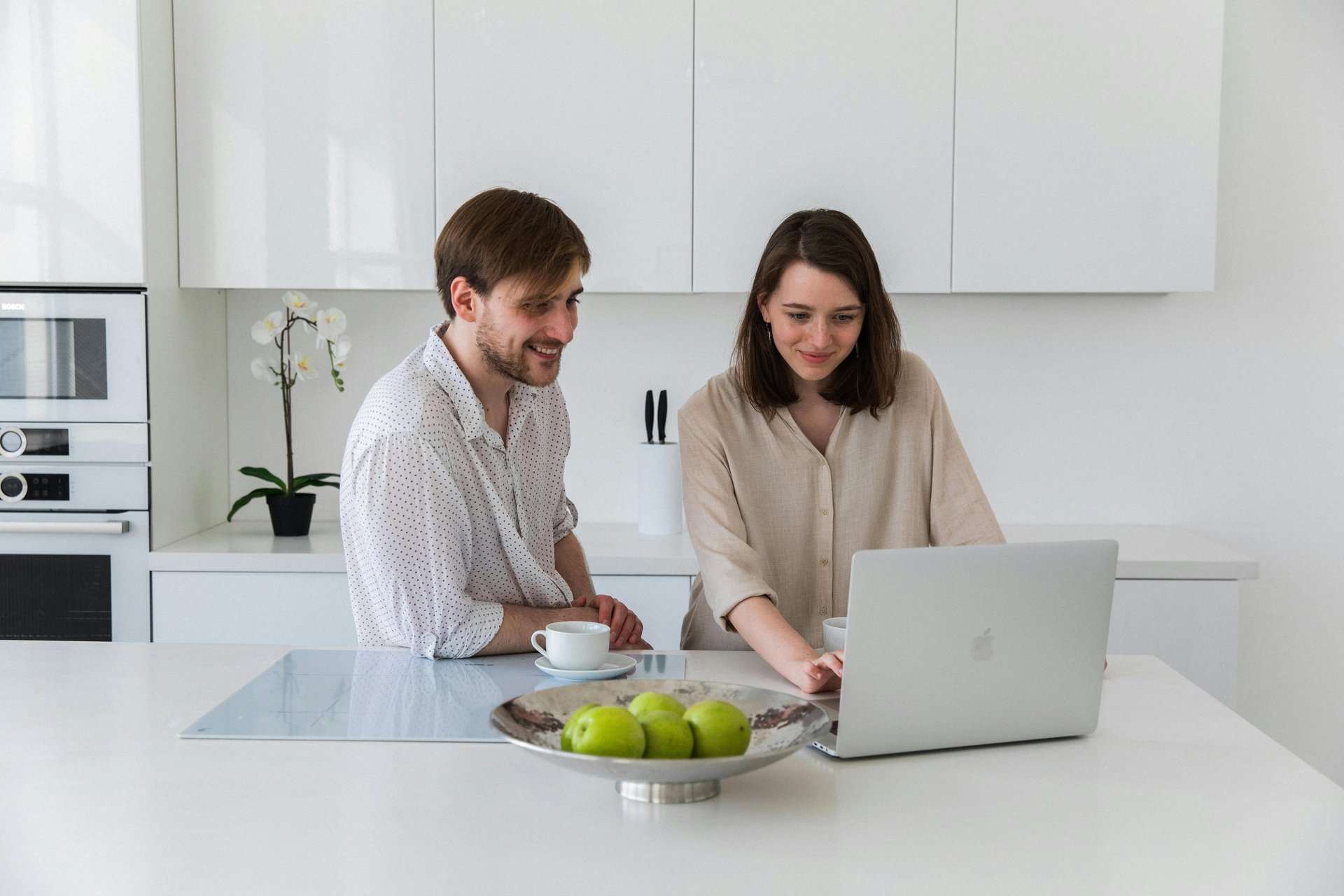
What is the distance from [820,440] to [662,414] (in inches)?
46.5

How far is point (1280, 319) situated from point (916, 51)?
3.88 ft

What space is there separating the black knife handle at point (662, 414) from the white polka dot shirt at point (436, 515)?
3.65 ft

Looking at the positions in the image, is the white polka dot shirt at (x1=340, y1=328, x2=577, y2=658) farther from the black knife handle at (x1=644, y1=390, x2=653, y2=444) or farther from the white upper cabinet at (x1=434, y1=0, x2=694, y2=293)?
the black knife handle at (x1=644, y1=390, x2=653, y2=444)

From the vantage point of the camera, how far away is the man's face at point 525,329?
1704 millimetres

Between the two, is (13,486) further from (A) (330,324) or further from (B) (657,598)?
(B) (657,598)

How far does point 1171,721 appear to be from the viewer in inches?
55.2

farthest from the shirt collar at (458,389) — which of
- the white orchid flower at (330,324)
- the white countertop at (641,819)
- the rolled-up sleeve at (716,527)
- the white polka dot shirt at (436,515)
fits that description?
the white orchid flower at (330,324)

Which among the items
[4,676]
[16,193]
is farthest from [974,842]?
[16,193]

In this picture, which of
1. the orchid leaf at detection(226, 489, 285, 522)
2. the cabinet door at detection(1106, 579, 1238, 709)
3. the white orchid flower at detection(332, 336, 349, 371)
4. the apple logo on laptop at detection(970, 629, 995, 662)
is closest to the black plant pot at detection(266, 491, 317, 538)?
the orchid leaf at detection(226, 489, 285, 522)

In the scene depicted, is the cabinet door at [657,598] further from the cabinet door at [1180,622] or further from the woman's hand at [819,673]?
the woman's hand at [819,673]

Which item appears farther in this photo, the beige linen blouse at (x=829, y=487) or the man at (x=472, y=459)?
the beige linen blouse at (x=829, y=487)

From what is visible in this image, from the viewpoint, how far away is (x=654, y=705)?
1.11 metres

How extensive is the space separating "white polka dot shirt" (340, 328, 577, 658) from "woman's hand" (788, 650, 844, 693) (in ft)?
1.43

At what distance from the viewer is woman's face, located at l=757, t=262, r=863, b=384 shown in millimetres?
1734
